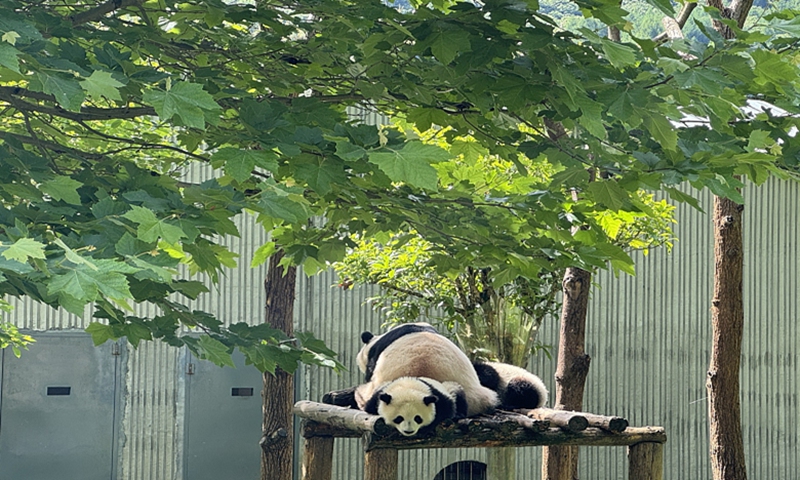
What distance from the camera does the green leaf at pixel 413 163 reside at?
2158mm

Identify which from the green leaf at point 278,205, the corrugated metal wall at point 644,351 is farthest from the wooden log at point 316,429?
the corrugated metal wall at point 644,351

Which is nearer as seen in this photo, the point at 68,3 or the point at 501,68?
the point at 501,68

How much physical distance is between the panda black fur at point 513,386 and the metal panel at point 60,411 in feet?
19.2

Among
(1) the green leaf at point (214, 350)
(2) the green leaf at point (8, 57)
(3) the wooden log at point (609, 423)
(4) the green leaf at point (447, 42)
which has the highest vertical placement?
(4) the green leaf at point (447, 42)

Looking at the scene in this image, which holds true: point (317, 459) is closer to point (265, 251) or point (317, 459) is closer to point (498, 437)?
point (498, 437)

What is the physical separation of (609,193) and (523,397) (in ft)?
9.60

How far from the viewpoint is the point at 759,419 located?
11.7 m

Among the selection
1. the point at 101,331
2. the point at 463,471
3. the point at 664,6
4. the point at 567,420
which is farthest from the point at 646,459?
the point at 463,471

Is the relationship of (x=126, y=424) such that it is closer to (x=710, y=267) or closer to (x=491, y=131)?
(x=710, y=267)

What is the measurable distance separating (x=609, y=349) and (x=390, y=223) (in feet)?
27.5

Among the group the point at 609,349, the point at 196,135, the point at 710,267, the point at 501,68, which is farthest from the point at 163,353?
the point at 501,68

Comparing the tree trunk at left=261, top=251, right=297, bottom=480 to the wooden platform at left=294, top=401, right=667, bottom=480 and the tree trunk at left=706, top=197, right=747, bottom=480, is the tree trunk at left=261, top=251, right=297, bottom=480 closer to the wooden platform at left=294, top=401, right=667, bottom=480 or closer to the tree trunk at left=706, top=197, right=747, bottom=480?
the wooden platform at left=294, top=401, right=667, bottom=480

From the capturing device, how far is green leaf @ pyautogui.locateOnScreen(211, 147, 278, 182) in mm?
2303

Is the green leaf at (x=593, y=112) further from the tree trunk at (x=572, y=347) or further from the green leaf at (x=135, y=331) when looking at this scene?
the tree trunk at (x=572, y=347)
